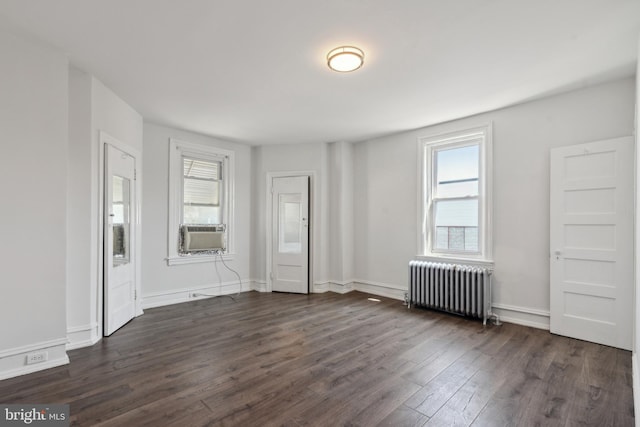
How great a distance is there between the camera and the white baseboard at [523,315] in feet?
11.9

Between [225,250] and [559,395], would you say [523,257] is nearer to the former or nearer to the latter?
[559,395]

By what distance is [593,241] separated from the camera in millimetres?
3258

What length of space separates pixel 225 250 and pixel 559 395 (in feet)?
15.5

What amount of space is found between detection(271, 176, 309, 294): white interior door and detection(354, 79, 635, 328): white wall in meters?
1.72

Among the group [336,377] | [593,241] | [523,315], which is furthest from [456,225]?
[336,377]

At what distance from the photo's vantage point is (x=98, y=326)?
130 inches

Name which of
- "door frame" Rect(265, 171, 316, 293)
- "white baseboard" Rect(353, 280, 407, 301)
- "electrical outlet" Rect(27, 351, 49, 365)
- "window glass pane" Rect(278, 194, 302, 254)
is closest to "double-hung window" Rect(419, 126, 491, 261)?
"white baseboard" Rect(353, 280, 407, 301)

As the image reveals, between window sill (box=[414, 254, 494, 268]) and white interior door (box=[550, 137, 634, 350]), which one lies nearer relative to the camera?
white interior door (box=[550, 137, 634, 350])

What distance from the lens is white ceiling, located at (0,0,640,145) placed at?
2166mm

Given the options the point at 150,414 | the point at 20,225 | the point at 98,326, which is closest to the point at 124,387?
the point at 150,414

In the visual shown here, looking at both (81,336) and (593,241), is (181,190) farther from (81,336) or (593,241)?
(593,241)

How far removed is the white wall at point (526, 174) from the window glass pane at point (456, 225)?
0.31 metres

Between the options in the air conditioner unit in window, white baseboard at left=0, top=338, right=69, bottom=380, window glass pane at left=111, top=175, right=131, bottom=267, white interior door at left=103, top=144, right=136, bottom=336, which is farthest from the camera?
the air conditioner unit in window

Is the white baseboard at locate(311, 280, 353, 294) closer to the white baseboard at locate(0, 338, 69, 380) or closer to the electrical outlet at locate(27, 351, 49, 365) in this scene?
the white baseboard at locate(0, 338, 69, 380)
